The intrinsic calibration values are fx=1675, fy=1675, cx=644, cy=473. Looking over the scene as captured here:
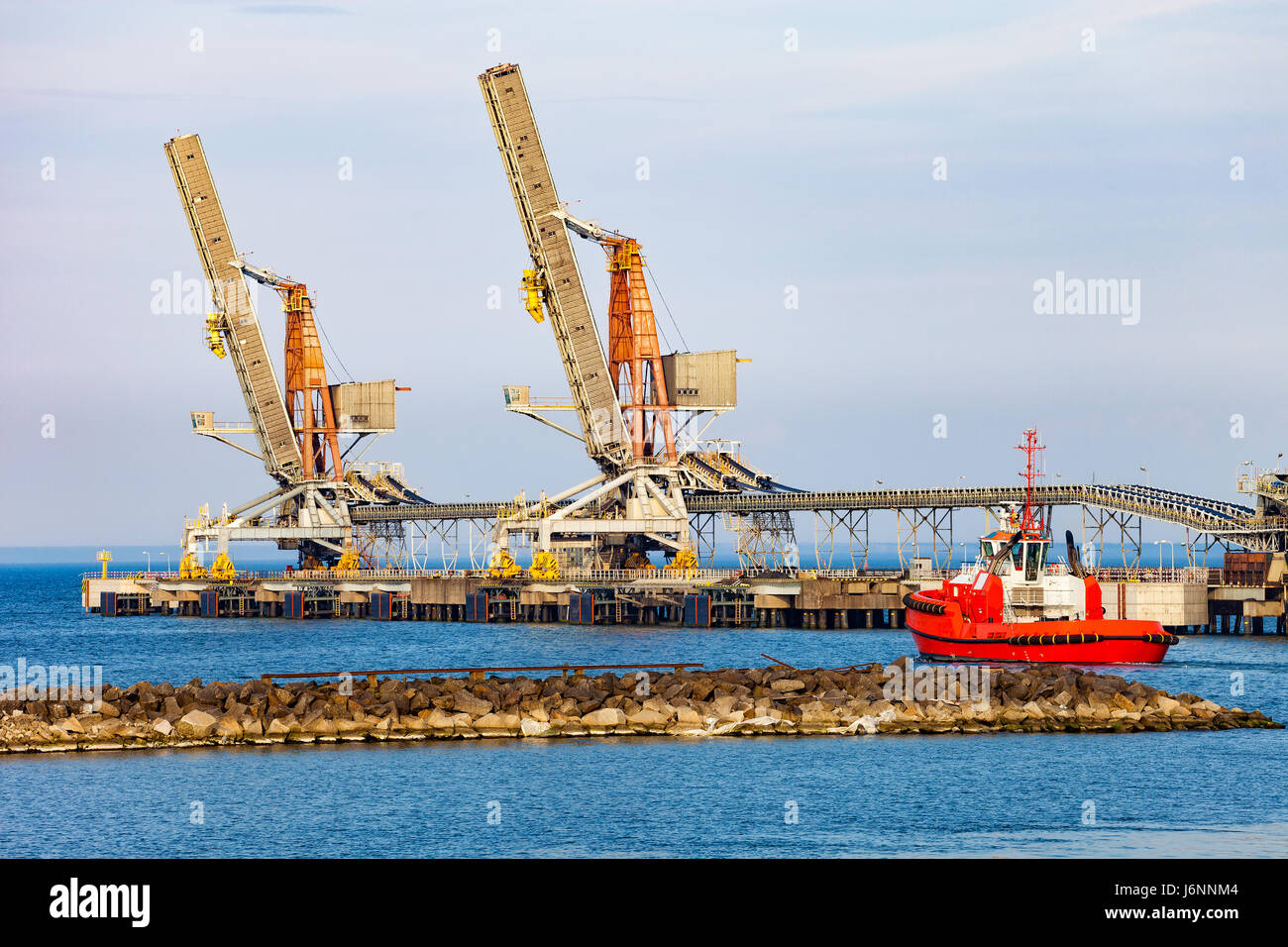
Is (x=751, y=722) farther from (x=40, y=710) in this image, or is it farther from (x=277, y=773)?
(x=40, y=710)

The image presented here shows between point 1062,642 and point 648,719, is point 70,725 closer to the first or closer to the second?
point 648,719

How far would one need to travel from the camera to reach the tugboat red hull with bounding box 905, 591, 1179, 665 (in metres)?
54.9

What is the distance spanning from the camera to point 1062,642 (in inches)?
2162

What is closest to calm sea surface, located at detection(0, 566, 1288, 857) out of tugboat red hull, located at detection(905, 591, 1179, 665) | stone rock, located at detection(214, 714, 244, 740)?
stone rock, located at detection(214, 714, 244, 740)

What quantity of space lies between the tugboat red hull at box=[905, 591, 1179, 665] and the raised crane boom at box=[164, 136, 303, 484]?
53.7 meters

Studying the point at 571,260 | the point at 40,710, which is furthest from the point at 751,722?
the point at 571,260

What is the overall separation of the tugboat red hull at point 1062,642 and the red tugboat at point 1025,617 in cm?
3

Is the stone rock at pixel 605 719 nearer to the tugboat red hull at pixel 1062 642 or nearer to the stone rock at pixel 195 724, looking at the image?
the stone rock at pixel 195 724

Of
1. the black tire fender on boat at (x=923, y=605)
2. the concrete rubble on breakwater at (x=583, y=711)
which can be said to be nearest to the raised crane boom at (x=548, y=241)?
the black tire fender on boat at (x=923, y=605)

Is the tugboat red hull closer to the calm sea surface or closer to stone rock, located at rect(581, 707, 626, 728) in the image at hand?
the calm sea surface

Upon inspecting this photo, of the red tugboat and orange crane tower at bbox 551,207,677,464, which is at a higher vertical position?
orange crane tower at bbox 551,207,677,464

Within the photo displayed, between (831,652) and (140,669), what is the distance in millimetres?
26941
